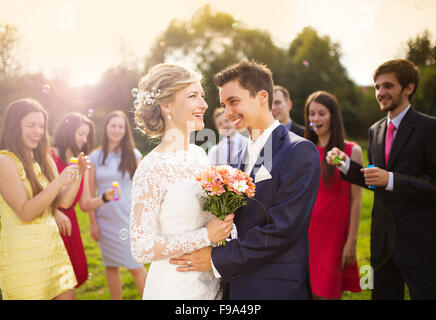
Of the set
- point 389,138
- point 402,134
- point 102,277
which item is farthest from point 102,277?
point 402,134

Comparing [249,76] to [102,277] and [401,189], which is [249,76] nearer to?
[401,189]

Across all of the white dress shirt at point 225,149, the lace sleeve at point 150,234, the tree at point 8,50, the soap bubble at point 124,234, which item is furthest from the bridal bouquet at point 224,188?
the tree at point 8,50

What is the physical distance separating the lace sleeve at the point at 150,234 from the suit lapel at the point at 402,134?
2.49 meters

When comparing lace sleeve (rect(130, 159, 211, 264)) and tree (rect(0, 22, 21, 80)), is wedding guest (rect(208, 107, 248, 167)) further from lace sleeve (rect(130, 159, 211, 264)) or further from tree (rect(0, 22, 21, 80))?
tree (rect(0, 22, 21, 80))

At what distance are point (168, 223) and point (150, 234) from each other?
19 centimetres

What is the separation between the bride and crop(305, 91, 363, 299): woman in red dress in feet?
6.77

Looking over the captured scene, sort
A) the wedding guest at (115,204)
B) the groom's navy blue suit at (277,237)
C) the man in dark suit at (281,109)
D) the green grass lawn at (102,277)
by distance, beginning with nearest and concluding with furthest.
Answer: the groom's navy blue suit at (277,237), the wedding guest at (115,204), the man in dark suit at (281,109), the green grass lawn at (102,277)

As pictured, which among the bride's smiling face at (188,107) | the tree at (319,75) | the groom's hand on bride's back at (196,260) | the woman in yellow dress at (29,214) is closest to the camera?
the groom's hand on bride's back at (196,260)

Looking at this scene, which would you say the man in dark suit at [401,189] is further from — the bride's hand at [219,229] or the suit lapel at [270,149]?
the bride's hand at [219,229]

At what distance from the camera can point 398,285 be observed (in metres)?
3.60

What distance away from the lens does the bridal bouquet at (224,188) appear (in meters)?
2.16

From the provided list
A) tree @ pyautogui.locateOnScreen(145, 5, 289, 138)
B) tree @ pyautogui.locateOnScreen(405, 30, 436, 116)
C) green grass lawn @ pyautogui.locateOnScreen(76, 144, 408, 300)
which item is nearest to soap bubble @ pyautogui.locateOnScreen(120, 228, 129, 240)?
green grass lawn @ pyautogui.locateOnScreen(76, 144, 408, 300)

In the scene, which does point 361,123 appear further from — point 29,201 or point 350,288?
point 29,201
